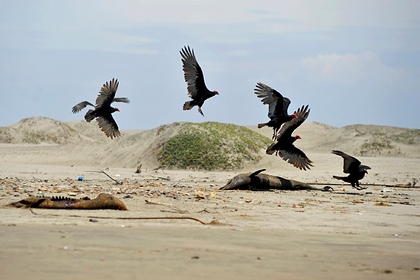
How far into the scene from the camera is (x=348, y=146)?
37500 millimetres

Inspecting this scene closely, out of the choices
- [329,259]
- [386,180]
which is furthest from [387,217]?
[386,180]

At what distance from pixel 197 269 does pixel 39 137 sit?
1427 inches

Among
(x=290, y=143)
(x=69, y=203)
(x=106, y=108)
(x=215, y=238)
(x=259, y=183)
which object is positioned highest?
(x=106, y=108)

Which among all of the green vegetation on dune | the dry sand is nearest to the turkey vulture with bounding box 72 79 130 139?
the dry sand

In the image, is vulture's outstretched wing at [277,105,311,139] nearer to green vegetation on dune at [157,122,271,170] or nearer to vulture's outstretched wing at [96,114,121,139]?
vulture's outstretched wing at [96,114,121,139]

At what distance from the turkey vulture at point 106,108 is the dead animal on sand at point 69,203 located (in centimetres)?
721

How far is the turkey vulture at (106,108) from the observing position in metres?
16.2

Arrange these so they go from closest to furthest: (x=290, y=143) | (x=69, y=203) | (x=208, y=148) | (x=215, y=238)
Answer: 1. (x=215, y=238)
2. (x=69, y=203)
3. (x=290, y=143)
4. (x=208, y=148)

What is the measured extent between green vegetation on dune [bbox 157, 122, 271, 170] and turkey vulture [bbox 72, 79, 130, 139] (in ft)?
23.2

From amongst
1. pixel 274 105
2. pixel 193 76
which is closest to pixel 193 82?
pixel 193 76

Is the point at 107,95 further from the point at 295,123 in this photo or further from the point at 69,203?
the point at 69,203

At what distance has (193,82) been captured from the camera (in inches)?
600

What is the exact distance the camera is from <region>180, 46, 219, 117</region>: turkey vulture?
15.1 m

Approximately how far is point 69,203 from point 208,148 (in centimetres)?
1513
